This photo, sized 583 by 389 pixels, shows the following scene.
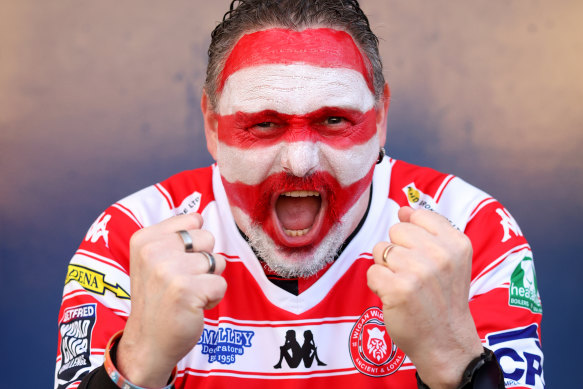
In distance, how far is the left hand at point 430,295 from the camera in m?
1.66

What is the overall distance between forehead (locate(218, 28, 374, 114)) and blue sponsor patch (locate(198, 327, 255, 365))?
758 mm

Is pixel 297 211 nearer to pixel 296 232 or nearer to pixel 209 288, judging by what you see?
pixel 296 232

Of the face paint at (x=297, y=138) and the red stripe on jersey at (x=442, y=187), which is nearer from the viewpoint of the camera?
the face paint at (x=297, y=138)

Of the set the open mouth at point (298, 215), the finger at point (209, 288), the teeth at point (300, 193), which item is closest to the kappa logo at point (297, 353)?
the open mouth at point (298, 215)

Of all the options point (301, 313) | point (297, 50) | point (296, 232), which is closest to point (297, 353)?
point (301, 313)

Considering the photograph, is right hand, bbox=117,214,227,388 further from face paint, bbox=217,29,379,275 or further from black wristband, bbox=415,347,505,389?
black wristband, bbox=415,347,505,389

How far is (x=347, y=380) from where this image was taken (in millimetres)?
2209

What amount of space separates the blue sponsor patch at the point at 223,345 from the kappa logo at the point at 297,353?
123mm

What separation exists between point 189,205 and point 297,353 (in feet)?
2.34

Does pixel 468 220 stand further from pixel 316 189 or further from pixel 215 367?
pixel 215 367

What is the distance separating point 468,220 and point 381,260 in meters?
0.78

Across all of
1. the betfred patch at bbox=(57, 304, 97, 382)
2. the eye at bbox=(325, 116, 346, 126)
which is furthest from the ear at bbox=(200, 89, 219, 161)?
the betfred patch at bbox=(57, 304, 97, 382)

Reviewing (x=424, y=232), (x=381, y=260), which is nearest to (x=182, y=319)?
(x=381, y=260)

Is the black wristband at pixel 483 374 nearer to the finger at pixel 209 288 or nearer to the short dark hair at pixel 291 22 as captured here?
the finger at pixel 209 288
